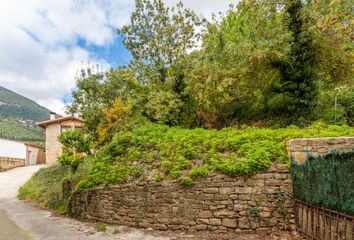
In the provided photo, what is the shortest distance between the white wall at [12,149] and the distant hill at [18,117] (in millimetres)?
2501

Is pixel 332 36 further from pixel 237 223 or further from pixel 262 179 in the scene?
pixel 237 223

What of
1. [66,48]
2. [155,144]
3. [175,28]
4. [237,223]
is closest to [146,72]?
[175,28]

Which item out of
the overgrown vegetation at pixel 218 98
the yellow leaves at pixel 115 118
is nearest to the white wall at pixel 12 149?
the overgrown vegetation at pixel 218 98

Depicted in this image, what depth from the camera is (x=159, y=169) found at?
669 centimetres

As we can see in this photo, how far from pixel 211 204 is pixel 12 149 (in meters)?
32.9

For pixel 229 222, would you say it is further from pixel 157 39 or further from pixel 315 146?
pixel 157 39

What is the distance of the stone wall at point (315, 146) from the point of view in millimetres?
5043

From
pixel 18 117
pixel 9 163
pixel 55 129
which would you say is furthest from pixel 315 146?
pixel 18 117

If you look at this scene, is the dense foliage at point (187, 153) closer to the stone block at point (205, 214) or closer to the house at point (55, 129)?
the stone block at point (205, 214)

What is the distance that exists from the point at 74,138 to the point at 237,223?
7870 mm

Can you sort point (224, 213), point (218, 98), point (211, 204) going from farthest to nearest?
point (218, 98), point (211, 204), point (224, 213)

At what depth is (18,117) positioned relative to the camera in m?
46.9

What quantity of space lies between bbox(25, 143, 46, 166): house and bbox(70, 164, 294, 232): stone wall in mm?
23110

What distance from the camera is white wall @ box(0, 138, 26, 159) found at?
2847 cm
